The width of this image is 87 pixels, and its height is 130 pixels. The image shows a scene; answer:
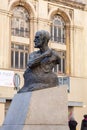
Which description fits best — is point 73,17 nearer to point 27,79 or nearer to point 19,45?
point 19,45

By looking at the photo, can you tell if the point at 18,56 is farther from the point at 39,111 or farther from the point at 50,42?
the point at 39,111

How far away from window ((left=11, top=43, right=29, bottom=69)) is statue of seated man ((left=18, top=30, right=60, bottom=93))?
69.4 ft

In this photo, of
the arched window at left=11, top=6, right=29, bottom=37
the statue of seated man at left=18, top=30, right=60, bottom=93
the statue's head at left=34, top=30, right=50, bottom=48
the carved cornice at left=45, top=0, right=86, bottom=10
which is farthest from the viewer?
the carved cornice at left=45, top=0, right=86, bottom=10

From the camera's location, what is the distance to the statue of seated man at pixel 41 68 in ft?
28.6

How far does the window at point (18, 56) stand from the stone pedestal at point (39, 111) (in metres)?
21.5

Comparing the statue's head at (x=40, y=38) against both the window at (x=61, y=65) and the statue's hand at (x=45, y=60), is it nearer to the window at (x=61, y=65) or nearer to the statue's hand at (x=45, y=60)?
the statue's hand at (x=45, y=60)

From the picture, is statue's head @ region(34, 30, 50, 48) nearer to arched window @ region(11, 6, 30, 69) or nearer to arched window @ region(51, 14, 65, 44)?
arched window @ region(11, 6, 30, 69)

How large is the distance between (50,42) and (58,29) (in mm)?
1685

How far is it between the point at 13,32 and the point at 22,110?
22441mm

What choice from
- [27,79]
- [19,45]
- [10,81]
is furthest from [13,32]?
[27,79]

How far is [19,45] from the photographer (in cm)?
3050

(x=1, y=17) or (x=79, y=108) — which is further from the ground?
(x=1, y=17)

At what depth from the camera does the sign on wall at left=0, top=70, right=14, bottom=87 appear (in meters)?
29.2

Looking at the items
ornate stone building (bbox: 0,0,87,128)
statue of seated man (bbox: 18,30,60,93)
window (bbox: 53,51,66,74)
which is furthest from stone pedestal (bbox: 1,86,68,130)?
window (bbox: 53,51,66,74)
